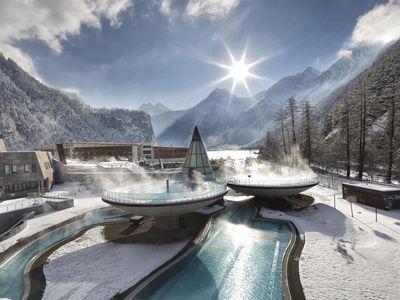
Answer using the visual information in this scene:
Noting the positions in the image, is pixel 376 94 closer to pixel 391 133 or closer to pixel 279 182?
pixel 391 133

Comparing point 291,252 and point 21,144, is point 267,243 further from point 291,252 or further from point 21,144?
point 21,144

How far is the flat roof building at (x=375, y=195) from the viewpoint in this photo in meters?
19.0

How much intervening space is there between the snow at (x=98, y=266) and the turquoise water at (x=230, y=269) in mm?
1399

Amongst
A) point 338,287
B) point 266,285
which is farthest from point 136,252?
point 338,287

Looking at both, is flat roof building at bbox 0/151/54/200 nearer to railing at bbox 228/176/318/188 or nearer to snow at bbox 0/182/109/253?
snow at bbox 0/182/109/253

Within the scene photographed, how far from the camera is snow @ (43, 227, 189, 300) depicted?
10.2m

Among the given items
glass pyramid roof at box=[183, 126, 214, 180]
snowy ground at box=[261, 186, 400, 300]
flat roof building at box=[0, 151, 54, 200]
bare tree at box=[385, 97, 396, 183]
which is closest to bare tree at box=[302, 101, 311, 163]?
bare tree at box=[385, 97, 396, 183]

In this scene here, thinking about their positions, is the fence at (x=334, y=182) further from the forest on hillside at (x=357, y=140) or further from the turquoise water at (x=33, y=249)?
the turquoise water at (x=33, y=249)

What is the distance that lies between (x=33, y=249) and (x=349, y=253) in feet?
64.3

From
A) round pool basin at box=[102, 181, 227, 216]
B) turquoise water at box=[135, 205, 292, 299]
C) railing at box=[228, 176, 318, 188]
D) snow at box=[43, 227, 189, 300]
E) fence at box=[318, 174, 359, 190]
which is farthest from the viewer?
fence at box=[318, 174, 359, 190]

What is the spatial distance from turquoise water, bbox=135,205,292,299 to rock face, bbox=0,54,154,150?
147 metres

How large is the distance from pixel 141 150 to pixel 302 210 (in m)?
64.7

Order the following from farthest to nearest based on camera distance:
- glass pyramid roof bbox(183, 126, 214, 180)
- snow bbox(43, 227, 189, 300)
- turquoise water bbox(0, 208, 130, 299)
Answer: glass pyramid roof bbox(183, 126, 214, 180)
turquoise water bbox(0, 208, 130, 299)
snow bbox(43, 227, 189, 300)

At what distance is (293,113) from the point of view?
154 ft
